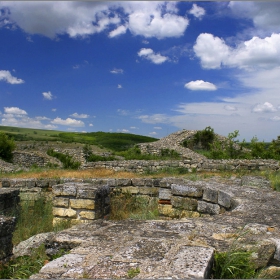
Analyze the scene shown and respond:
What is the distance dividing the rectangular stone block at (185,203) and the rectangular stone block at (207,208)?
0.38ft

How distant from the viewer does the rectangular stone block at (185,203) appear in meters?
6.04

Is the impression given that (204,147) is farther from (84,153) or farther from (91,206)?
(91,206)

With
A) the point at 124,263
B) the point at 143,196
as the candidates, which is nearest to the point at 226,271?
the point at 124,263

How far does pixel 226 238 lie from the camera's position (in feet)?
10.8

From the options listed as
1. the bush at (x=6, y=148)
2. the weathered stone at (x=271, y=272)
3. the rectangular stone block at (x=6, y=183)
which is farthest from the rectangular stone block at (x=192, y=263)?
the bush at (x=6, y=148)

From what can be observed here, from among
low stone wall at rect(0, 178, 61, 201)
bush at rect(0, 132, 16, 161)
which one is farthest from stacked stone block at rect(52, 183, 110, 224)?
bush at rect(0, 132, 16, 161)

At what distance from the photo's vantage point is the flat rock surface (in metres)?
2.46

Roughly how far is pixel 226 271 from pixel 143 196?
5762 mm

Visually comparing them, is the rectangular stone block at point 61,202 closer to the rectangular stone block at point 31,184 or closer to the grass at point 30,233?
the grass at point 30,233

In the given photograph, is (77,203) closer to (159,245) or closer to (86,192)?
(86,192)

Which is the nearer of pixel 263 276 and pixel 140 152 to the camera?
pixel 263 276

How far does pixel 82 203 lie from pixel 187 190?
2.05 meters

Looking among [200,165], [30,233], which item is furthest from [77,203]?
[200,165]

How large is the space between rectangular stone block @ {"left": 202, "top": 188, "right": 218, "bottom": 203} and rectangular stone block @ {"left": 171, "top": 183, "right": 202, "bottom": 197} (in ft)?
0.38
